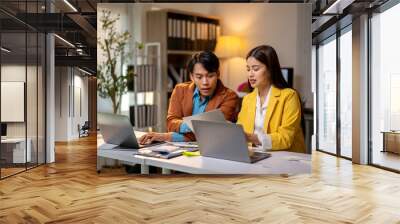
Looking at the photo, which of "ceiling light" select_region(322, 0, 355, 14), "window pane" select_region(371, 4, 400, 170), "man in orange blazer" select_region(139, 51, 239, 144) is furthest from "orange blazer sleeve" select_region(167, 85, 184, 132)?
"window pane" select_region(371, 4, 400, 170)

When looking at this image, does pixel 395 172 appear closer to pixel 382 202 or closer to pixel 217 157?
pixel 382 202

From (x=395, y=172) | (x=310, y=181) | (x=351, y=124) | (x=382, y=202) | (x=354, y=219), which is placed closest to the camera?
(x=354, y=219)

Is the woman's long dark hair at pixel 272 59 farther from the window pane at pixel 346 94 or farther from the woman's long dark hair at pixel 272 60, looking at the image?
the window pane at pixel 346 94

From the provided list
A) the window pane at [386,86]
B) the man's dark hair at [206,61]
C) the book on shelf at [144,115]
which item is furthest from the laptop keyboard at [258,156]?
the window pane at [386,86]

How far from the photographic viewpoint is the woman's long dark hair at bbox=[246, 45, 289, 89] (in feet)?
16.3

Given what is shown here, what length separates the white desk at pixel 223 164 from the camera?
498 centimetres

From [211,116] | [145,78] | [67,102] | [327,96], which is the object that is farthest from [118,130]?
[327,96]

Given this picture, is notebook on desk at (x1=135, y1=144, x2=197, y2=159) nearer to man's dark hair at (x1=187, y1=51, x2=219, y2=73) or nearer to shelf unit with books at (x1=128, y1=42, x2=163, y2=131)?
shelf unit with books at (x1=128, y1=42, x2=163, y2=131)

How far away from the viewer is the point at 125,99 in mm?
4969

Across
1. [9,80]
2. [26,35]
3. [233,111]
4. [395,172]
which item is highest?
[26,35]

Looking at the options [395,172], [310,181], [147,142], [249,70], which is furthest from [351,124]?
[147,142]

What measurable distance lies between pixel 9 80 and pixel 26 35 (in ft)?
2.82

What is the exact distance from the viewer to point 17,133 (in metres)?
5.95

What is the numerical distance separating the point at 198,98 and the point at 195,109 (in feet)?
0.46
